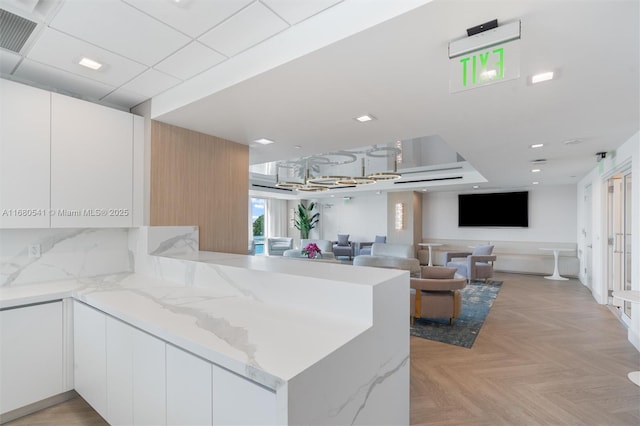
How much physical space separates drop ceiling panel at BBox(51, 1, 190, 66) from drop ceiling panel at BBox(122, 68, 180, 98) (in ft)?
0.94

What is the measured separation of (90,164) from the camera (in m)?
2.80

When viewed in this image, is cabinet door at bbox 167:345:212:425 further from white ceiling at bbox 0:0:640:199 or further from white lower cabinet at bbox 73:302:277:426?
white ceiling at bbox 0:0:640:199

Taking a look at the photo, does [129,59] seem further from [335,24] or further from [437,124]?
[437,124]

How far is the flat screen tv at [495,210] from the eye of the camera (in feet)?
30.5

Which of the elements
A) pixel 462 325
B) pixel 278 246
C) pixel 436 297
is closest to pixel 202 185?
pixel 436 297

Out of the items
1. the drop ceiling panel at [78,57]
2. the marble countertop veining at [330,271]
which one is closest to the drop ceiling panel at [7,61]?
the drop ceiling panel at [78,57]

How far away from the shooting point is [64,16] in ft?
6.17

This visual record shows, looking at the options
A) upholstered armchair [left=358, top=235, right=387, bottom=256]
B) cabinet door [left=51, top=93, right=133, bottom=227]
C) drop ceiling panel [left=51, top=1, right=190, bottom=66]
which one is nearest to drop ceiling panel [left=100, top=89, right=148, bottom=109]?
cabinet door [left=51, top=93, right=133, bottom=227]

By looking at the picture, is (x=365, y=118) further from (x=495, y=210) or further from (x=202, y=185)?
(x=495, y=210)

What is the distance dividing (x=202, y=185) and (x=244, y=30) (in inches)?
79.2

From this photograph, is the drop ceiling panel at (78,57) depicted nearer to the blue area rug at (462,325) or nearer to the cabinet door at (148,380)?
the cabinet door at (148,380)

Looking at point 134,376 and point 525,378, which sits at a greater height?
point 134,376

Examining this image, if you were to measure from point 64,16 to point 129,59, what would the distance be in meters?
0.49

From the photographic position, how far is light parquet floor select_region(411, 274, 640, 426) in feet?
8.11
